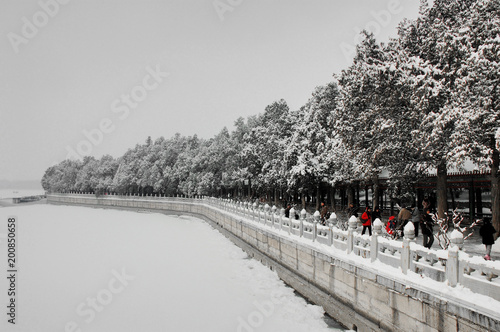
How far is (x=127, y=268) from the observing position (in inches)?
741

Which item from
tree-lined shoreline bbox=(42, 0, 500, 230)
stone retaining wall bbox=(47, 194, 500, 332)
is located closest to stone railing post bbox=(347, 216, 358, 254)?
stone retaining wall bbox=(47, 194, 500, 332)

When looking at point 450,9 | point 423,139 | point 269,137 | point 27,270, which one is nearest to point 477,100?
point 423,139

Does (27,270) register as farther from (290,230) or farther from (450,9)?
(450,9)

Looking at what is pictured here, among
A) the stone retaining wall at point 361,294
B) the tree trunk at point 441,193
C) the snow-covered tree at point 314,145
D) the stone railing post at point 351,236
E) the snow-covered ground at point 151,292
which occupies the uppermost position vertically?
the snow-covered tree at point 314,145

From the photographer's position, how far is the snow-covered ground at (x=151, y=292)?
11.5 m

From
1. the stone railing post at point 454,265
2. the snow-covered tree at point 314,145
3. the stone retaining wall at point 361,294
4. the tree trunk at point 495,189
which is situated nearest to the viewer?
the stone retaining wall at point 361,294

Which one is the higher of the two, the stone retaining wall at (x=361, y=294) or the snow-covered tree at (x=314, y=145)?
the snow-covered tree at (x=314, y=145)

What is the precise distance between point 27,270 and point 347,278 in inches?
636

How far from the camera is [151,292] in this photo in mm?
14680

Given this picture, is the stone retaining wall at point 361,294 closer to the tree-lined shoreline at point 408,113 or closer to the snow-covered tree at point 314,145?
the tree-lined shoreline at point 408,113

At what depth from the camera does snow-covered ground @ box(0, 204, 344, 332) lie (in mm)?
11547

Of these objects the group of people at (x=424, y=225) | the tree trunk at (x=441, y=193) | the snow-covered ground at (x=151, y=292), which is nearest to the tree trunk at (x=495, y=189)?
the tree trunk at (x=441, y=193)

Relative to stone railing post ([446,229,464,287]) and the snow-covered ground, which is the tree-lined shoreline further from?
the snow-covered ground

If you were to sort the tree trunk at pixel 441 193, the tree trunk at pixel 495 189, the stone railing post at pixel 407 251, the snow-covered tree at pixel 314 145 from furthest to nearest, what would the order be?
the snow-covered tree at pixel 314 145 < the tree trunk at pixel 441 193 < the tree trunk at pixel 495 189 < the stone railing post at pixel 407 251
